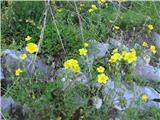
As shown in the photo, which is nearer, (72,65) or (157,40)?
(72,65)

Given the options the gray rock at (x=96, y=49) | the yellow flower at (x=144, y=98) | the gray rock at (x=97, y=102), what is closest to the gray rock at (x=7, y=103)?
the gray rock at (x=97, y=102)

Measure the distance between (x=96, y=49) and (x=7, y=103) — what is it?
853 millimetres

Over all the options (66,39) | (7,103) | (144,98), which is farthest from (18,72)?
(144,98)

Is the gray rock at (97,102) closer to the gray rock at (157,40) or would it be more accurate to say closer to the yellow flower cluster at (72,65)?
the yellow flower cluster at (72,65)

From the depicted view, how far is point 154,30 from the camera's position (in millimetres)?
3912

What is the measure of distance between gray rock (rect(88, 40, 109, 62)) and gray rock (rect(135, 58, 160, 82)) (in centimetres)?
29

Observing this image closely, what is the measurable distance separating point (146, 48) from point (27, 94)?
4.44ft

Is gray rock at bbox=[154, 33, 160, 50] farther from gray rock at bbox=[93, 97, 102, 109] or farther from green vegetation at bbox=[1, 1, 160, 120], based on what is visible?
gray rock at bbox=[93, 97, 102, 109]

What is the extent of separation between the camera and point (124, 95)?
119 inches

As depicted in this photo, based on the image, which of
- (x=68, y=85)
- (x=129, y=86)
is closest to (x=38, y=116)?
(x=68, y=85)

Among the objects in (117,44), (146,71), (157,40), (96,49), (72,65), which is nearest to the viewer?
(72,65)

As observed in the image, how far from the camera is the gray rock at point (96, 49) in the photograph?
128 inches

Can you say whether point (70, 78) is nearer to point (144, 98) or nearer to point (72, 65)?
point (72, 65)

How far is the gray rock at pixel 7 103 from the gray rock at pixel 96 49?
28.8 inches
